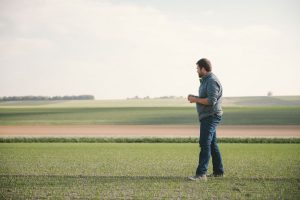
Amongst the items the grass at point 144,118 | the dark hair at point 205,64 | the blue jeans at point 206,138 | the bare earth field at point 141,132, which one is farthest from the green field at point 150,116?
the dark hair at point 205,64

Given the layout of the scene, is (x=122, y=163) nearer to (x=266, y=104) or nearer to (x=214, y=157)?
(x=214, y=157)

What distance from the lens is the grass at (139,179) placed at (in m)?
6.29

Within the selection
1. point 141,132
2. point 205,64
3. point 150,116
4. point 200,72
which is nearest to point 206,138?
point 200,72

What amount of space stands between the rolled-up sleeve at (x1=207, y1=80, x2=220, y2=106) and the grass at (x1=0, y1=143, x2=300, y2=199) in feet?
4.39

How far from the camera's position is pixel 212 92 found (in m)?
7.74

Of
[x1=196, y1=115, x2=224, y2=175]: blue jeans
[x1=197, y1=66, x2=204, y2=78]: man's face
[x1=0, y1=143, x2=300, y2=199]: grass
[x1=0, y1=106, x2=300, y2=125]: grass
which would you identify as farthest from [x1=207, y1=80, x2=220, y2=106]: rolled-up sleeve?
[x1=0, y1=106, x2=300, y2=125]: grass

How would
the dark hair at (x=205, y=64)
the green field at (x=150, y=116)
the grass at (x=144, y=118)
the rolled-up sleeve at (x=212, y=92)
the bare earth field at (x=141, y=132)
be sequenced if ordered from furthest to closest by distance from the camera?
the green field at (x=150, y=116)
the grass at (x=144, y=118)
the bare earth field at (x=141, y=132)
the dark hair at (x=205, y=64)
the rolled-up sleeve at (x=212, y=92)

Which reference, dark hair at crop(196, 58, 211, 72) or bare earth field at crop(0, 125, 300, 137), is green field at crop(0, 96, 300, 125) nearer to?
bare earth field at crop(0, 125, 300, 137)

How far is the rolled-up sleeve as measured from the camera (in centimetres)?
775

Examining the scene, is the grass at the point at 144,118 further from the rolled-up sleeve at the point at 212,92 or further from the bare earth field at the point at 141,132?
the rolled-up sleeve at the point at 212,92

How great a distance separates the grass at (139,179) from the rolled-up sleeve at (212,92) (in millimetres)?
1337

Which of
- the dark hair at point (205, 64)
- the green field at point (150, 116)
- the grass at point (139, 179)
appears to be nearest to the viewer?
the grass at point (139, 179)

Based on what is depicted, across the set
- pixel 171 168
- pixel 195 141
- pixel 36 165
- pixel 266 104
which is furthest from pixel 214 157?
pixel 266 104

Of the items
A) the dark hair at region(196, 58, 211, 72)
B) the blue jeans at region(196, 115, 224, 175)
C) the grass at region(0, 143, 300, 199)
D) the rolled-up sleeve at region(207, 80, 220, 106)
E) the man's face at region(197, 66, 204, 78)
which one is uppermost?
the dark hair at region(196, 58, 211, 72)
